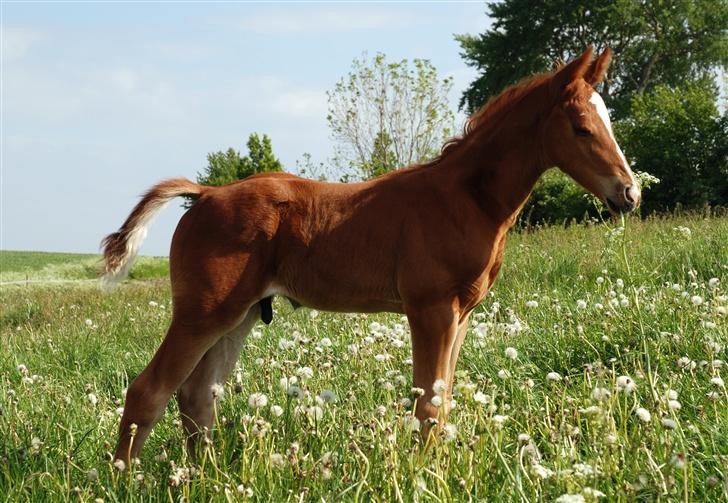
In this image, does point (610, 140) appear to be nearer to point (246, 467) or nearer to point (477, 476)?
point (477, 476)

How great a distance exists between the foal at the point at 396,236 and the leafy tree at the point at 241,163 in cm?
3360

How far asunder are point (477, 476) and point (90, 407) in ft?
11.8

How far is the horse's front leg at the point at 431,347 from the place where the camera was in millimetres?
4598

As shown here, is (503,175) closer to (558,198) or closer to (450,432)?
(450,432)

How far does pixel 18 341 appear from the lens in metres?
10.1

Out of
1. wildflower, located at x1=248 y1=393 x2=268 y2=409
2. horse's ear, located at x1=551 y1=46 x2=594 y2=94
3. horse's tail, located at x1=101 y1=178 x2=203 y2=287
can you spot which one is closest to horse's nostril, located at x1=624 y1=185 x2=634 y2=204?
horse's ear, located at x1=551 y1=46 x2=594 y2=94

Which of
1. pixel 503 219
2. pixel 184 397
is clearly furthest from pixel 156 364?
pixel 503 219

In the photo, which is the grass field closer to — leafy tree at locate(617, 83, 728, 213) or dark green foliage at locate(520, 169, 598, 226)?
dark green foliage at locate(520, 169, 598, 226)

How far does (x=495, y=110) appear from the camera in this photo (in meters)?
5.07

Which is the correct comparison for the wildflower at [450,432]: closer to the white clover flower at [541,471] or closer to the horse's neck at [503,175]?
the white clover flower at [541,471]

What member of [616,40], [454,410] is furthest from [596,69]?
[616,40]

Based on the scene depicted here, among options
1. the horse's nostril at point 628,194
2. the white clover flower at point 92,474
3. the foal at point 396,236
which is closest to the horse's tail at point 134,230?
the foal at point 396,236

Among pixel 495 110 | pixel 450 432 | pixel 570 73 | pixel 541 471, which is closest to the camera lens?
pixel 541 471

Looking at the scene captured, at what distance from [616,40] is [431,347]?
37.9 meters
